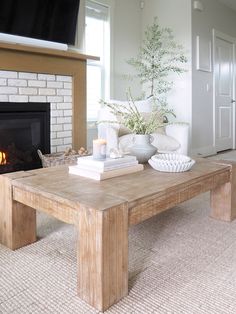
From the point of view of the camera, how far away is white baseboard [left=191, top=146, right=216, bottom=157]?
4723mm

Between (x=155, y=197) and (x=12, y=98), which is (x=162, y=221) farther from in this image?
(x=12, y=98)

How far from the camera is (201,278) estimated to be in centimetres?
139

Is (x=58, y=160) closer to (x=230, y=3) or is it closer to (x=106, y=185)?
(x=106, y=185)

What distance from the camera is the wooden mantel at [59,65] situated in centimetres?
282

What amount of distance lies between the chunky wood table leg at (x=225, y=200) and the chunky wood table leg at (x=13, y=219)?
1.18 meters

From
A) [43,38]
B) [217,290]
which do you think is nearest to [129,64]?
[43,38]

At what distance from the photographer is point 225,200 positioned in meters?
2.05

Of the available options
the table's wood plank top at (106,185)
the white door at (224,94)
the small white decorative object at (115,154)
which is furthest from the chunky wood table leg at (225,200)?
the white door at (224,94)

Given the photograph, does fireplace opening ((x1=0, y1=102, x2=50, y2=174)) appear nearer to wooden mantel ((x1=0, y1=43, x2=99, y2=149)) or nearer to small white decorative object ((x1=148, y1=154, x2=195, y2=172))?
wooden mantel ((x1=0, y1=43, x2=99, y2=149))

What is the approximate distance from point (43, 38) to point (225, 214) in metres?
2.39

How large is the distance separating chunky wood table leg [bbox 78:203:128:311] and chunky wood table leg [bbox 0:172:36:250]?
1.92 feet

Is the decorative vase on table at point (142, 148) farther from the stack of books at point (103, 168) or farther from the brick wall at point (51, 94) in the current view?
the brick wall at point (51, 94)

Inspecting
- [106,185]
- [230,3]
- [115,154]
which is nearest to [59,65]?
[115,154]

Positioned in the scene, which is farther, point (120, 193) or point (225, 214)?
point (225, 214)
